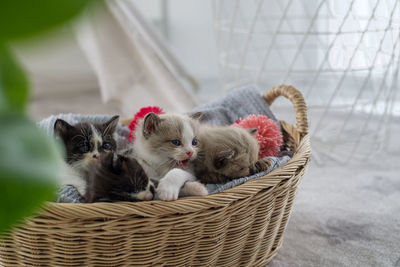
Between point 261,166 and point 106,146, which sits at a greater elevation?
point 106,146

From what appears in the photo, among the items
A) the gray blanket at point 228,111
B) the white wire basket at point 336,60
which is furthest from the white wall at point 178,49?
the gray blanket at point 228,111

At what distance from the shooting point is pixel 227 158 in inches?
39.4

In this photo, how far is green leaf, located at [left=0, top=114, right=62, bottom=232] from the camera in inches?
4.2

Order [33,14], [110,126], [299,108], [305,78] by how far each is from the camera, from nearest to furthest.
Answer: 1. [33,14]
2. [110,126]
3. [299,108]
4. [305,78]

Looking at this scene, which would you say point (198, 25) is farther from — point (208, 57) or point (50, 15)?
point (50, 15)

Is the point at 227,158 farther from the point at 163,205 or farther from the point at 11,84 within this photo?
the point at 11,84

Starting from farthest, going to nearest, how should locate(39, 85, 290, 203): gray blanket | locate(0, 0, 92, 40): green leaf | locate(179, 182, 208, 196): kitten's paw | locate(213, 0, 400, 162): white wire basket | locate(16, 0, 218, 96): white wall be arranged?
locate(16, 0, 218, 96): white wall → locate(213, 0, 400, 162): white wire basket → locate(39, 85, 290, 203): gray blanket → locate(179, 182, 208, 196): kitten's paw → locate(0, 0, 92, 40): green leaf

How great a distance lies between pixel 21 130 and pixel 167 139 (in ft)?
2.98

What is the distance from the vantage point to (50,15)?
0.33 ft

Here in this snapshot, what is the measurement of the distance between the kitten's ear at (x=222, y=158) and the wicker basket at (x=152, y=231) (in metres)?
0.12

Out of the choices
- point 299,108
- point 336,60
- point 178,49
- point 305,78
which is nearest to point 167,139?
point 299,108

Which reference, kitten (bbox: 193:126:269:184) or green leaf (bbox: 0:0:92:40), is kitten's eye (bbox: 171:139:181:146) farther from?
green leaf (bbox: 0:0:92:40)

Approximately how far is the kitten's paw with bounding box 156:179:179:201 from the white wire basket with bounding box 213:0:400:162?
3.23ft

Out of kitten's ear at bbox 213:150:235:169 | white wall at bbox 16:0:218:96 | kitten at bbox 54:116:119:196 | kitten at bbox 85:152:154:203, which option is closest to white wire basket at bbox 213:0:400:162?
white wall at bbox 16:0:218:96
